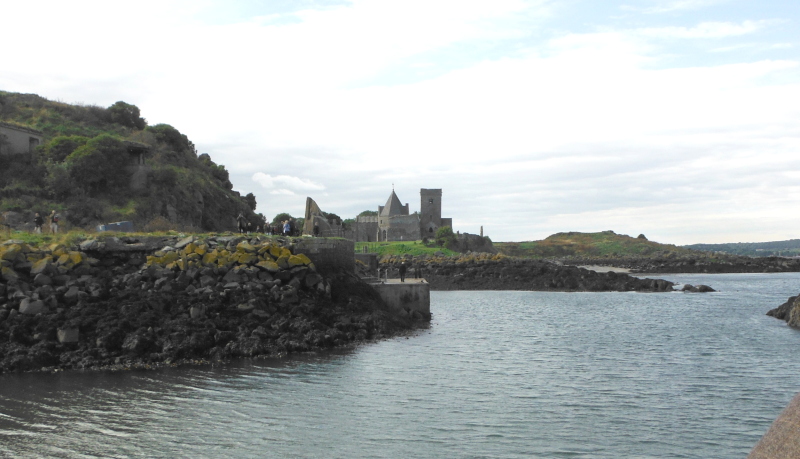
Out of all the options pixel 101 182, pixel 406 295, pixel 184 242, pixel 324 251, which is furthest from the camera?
pixel 101 182

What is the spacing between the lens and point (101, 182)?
40250 millimetres

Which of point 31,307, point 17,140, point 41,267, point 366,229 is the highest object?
point 17,140

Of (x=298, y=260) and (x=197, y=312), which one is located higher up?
(x=298, y=260)

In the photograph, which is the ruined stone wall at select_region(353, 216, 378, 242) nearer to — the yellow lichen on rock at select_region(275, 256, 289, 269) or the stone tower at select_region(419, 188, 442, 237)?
the stone tower at select_region(419, 188, 442, 237)

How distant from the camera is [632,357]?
22.4 meters

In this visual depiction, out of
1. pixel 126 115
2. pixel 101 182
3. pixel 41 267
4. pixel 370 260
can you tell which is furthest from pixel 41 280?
pixel 126 115

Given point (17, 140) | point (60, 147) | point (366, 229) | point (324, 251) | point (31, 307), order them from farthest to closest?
point (366, 229) < point (60, 147) < point (17, 140) < point (324, 251) < point (31, 307)

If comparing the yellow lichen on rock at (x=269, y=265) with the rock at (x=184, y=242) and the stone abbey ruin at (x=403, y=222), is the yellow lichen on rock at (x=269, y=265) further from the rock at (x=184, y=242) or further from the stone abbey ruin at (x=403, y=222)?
the stone abbey ruin at (x=403, y=222)

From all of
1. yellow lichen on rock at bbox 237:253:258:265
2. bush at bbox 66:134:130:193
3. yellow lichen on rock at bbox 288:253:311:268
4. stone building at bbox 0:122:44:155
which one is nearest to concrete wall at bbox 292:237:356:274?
yellow lichen on rock at bbox 288:253:311:268

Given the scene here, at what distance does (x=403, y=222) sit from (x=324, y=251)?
76.7 metres

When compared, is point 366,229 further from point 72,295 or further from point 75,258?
point 72,295

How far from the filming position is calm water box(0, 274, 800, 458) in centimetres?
1198

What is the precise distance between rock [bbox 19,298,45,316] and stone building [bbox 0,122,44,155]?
24.0m

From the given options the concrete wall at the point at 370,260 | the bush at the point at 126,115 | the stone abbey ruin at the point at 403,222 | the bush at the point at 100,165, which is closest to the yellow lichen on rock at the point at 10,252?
the bush at the point at 100,165
